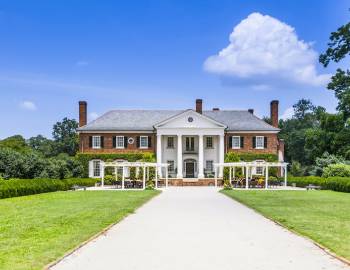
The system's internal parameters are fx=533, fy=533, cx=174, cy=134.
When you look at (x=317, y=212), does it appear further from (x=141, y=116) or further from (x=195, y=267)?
(x=141, y=116)

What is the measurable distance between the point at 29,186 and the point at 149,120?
27.0 meters

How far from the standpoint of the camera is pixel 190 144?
56.9 meters

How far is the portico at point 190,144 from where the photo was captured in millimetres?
54125

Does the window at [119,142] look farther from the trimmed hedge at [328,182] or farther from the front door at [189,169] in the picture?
the trimmed hedge at [328,182]

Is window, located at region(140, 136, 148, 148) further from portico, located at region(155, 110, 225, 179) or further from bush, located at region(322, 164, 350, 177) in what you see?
bush, located at region(322, 164, 350, 177)

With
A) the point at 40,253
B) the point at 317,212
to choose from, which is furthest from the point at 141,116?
the point at 40,253

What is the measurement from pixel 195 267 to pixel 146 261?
94cm

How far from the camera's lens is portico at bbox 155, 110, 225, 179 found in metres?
54.1

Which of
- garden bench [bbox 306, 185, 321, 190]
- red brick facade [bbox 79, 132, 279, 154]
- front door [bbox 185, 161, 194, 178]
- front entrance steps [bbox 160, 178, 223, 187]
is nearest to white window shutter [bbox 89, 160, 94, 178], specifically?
red brick facade [bbox 79, 132, 279, 154]

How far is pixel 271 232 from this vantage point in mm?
12641

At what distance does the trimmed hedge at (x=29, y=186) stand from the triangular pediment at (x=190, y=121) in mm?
14321

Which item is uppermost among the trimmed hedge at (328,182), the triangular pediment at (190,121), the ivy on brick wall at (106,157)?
the triangular pediment at (190,121)

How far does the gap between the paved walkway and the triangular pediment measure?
3885cm

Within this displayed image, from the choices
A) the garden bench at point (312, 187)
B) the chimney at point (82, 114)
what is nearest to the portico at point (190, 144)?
the chimney at point (82, 114)
